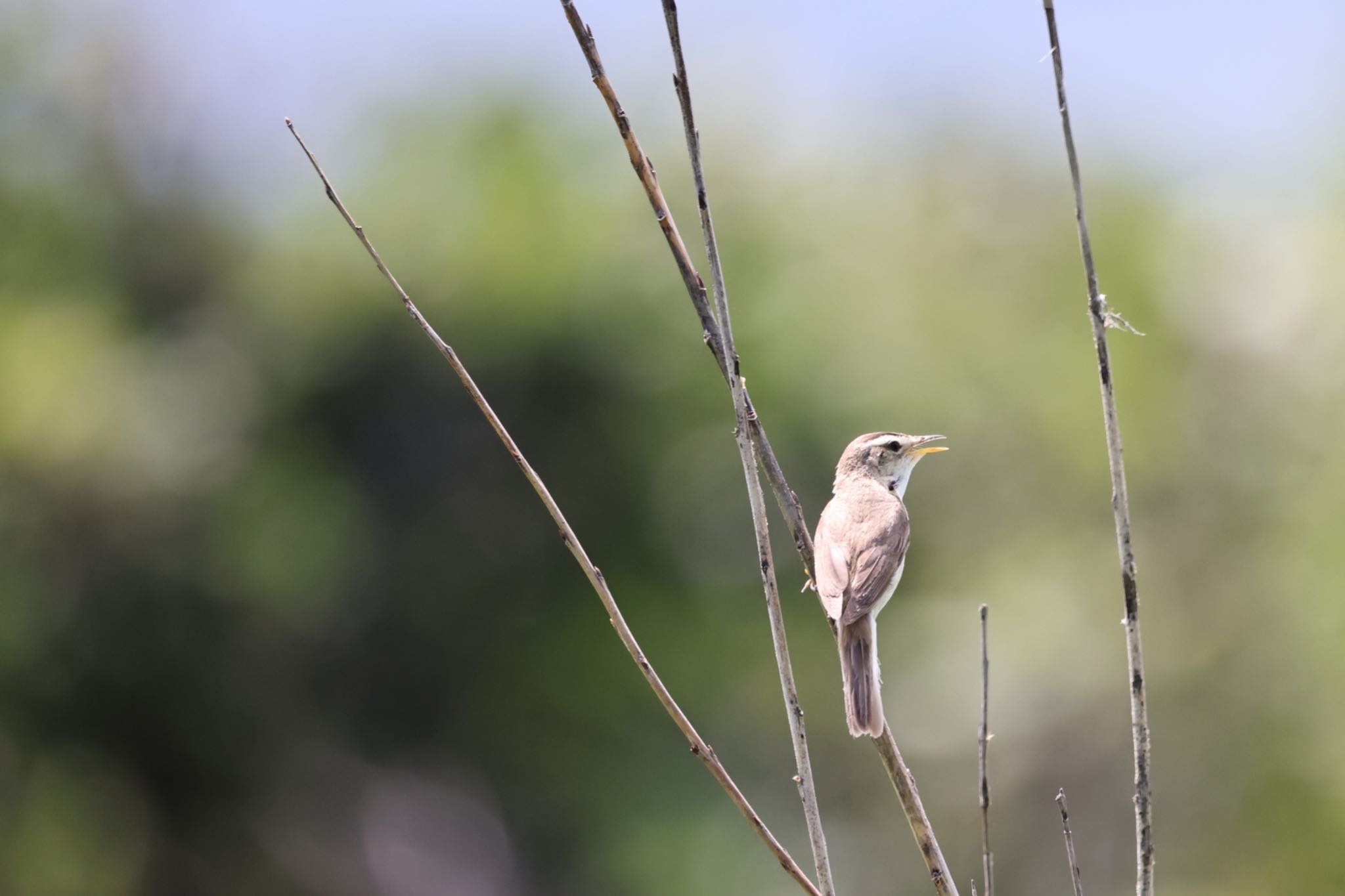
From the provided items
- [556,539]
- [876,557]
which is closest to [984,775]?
[876,557]

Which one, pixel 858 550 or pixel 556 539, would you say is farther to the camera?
pixel 556 539

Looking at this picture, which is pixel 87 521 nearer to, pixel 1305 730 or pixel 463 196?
pixel 463 196

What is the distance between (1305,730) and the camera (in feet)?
41.9

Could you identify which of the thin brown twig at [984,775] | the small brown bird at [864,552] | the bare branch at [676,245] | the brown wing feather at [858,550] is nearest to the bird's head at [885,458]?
the small brown bird at [864,552]

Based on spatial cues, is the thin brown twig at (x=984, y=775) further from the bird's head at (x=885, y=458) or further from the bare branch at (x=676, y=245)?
the bird's head at (x=885, y=458)

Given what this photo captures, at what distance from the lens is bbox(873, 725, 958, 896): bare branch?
216 centimetres

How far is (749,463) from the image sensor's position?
211cm

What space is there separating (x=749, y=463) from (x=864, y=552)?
1.54m

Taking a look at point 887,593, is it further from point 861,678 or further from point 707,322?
point 707,322

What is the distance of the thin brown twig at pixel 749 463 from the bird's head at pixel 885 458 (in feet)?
7.32

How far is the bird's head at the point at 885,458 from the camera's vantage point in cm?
431

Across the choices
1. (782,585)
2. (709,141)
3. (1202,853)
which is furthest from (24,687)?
(1202,853)

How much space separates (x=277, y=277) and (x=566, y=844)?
22.0ft

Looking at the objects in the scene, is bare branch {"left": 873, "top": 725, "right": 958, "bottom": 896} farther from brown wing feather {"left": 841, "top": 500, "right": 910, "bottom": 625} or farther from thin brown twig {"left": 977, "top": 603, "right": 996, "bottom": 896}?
brown wing feather {"left": 841, "top": 500, "right": 910, "bottom": 625}
